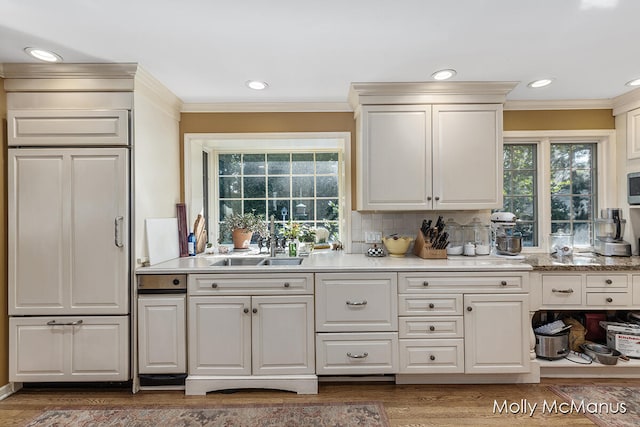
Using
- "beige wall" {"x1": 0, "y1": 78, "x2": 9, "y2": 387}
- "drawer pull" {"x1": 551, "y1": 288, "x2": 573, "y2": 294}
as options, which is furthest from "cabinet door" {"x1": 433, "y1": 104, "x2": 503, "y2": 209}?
"beige wall" {"x1": 0, "y1": 78, "x2": 9, "y2": 387}

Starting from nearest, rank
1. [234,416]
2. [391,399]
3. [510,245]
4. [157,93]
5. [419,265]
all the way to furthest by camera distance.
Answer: [234,416], [391,399], [419,265], [157,93], [510,245]

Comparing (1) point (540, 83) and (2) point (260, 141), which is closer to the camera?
(1) point (540, 83)

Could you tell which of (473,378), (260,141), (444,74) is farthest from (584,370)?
(260,141)

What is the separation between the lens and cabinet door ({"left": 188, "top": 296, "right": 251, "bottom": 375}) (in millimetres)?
2203

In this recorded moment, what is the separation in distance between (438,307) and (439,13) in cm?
178

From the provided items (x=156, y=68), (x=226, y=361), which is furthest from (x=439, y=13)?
(x=226, y=361)

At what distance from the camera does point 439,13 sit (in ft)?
5.35

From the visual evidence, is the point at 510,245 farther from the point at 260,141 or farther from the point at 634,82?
the point at 260,141

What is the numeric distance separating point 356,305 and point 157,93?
218 centimetres

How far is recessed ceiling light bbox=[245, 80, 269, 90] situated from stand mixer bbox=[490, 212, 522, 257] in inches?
85.5

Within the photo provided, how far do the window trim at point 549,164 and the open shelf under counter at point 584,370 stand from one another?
1.02m

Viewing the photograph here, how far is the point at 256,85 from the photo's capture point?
2.51 meters

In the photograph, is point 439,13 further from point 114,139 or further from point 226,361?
point 226,361

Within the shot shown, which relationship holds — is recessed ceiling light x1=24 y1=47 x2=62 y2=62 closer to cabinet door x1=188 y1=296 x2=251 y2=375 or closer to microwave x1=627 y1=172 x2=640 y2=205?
cabinet door x1=188 y1=296 x2=251 y2=375
